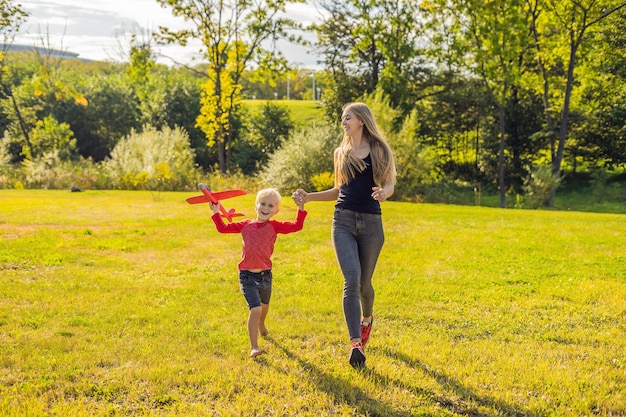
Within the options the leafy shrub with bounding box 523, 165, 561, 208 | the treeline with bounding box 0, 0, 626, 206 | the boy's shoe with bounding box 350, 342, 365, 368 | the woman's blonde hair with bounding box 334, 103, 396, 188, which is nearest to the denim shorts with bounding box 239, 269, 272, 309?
the boy's shoe with bounding box 350, 342, 365, 368

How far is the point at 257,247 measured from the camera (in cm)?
Answer: 562

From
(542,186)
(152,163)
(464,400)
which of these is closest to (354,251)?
(464,400)

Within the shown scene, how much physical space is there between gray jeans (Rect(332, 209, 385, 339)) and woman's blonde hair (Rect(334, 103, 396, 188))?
36 centimetres

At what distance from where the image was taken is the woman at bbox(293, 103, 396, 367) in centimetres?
527

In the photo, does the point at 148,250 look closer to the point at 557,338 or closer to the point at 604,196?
the point at 557,338

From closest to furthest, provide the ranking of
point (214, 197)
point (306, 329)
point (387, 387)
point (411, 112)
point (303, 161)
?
point (387, 387) < point (214, 197) < point (306, 329) < point (303, 161) < point (411, 112)

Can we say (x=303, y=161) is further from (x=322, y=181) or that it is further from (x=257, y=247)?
(x=257, y=247)

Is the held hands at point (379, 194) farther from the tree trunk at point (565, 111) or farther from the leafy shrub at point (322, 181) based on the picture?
the tree trunk at point (565, 111)

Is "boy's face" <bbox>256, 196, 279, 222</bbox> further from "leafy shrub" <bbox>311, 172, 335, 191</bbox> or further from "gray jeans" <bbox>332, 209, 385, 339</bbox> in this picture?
"leafy shrub" <bbox>311, 172, 335, 191</bbox>

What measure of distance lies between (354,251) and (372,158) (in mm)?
913

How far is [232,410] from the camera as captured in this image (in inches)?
170

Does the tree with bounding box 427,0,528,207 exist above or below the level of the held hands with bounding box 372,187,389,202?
above

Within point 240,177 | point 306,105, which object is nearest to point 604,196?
point 240,177

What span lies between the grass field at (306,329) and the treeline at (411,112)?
44.7 ft
